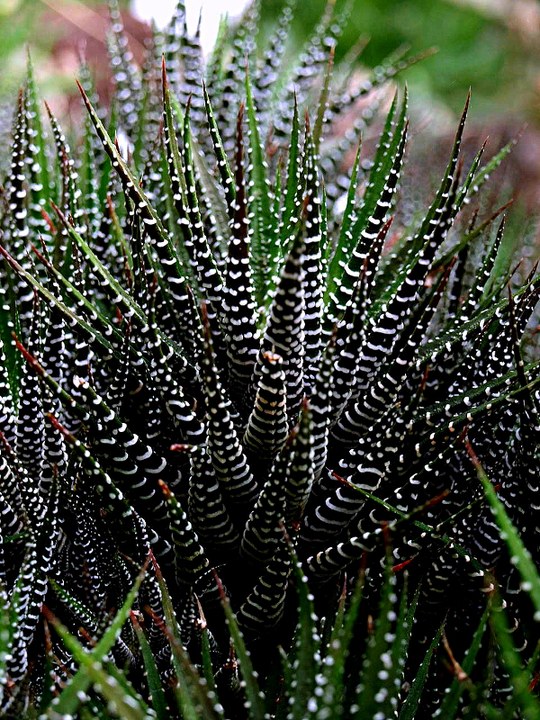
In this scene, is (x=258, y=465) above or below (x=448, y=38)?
below

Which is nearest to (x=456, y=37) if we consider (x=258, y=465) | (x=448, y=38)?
(x=448, y=38)

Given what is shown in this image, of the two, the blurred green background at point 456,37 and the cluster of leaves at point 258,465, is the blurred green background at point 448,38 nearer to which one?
the blurred green background at point 456,37

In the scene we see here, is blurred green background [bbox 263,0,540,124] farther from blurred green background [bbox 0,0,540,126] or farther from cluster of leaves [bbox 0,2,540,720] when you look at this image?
cluster of leaves [bbox 0,2,540,720]

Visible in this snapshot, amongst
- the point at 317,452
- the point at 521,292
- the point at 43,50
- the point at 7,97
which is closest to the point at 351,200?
the point at 521,292

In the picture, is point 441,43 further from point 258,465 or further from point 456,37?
point 258,465

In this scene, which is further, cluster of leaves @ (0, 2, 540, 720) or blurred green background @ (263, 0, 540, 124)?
blurred green background @ (263, 0, 540, 124)

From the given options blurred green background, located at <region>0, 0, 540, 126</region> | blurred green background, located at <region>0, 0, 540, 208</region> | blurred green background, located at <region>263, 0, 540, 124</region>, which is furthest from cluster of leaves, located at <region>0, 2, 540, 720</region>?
blurred green background, located at <region>263, 0, 540, 124</region>

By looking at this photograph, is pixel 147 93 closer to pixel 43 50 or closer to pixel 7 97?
pixel 7 97

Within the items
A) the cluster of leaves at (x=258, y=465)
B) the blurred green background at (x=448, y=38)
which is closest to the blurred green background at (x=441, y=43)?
the blurred green background at (x=448, y=38)
